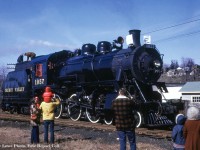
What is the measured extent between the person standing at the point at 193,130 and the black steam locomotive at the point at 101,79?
774cm

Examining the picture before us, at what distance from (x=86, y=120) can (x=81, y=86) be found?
2410 millimetres

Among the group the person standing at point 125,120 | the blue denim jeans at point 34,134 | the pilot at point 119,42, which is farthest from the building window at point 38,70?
the person standing at point 125,120

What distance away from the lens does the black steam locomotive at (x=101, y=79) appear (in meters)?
14.9

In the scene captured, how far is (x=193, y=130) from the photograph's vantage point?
18.4ft

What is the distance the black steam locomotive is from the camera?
49.0 feet

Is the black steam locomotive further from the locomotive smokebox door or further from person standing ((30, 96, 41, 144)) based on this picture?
person standing ((30, 96, 41, 144))

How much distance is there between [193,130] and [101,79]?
11.2 metres

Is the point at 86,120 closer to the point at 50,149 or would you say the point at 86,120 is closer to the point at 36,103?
the point at 36,103

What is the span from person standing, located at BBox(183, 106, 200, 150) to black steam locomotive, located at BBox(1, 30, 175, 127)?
7738 mm

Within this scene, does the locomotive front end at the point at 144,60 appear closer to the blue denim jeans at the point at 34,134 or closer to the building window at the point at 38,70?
the blue denim jeans at the point at 34,134

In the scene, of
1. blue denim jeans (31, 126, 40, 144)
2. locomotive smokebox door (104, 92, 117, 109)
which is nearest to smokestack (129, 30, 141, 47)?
locomotive smokebox door (104, 92, 117, 109)

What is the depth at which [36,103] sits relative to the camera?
35.3 feet

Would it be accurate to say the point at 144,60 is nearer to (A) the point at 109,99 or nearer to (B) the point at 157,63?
(B) the point at 157,63

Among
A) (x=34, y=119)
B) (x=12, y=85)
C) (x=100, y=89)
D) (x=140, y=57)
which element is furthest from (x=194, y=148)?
(x=12, y=85)
